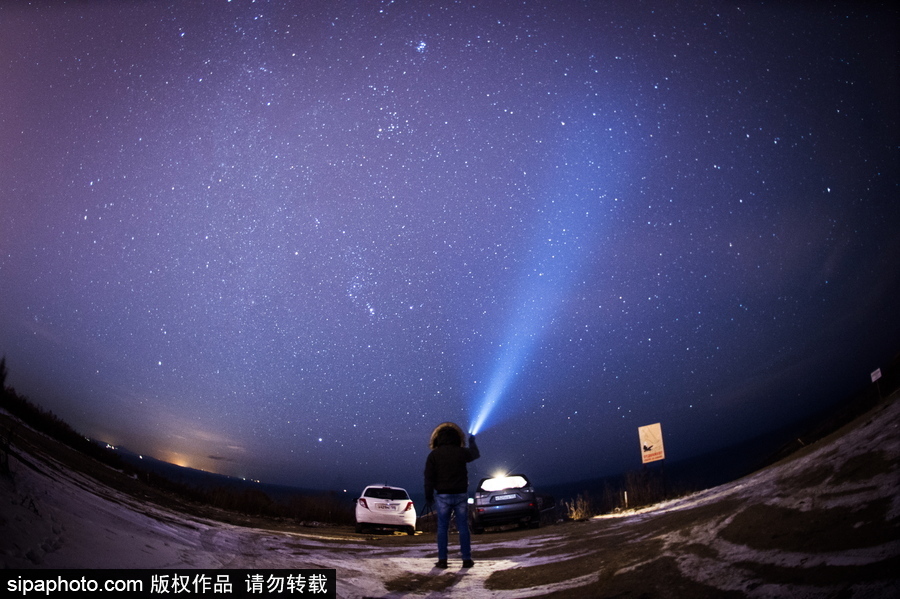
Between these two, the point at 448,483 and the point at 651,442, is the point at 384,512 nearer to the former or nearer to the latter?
the point at 448,483

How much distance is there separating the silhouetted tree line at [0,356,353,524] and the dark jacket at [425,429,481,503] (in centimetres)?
975

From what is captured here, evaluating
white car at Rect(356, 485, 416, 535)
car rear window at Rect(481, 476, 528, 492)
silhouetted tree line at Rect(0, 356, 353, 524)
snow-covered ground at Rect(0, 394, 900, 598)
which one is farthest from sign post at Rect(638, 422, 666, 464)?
silhouetted tree line at Rect(0, 356, 353, 524)

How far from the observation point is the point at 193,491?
1434cm

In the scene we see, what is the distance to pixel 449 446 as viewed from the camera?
5.89 metres

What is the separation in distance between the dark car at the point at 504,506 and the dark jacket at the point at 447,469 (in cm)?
602

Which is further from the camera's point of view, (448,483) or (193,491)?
(193,491)

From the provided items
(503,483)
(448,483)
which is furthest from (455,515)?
(503,483)

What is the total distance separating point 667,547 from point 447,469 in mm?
2776

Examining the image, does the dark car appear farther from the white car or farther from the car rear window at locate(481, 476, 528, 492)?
the white car

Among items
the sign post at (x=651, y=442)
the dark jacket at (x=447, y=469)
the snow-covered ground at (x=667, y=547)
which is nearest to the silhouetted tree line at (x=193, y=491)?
the snow-covered ground at (x=667, y=547)

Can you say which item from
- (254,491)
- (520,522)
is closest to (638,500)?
(520,522)

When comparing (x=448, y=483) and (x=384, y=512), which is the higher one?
(x=448, y=483)

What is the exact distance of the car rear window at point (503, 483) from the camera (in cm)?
1176

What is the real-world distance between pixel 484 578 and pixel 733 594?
2821 mm
